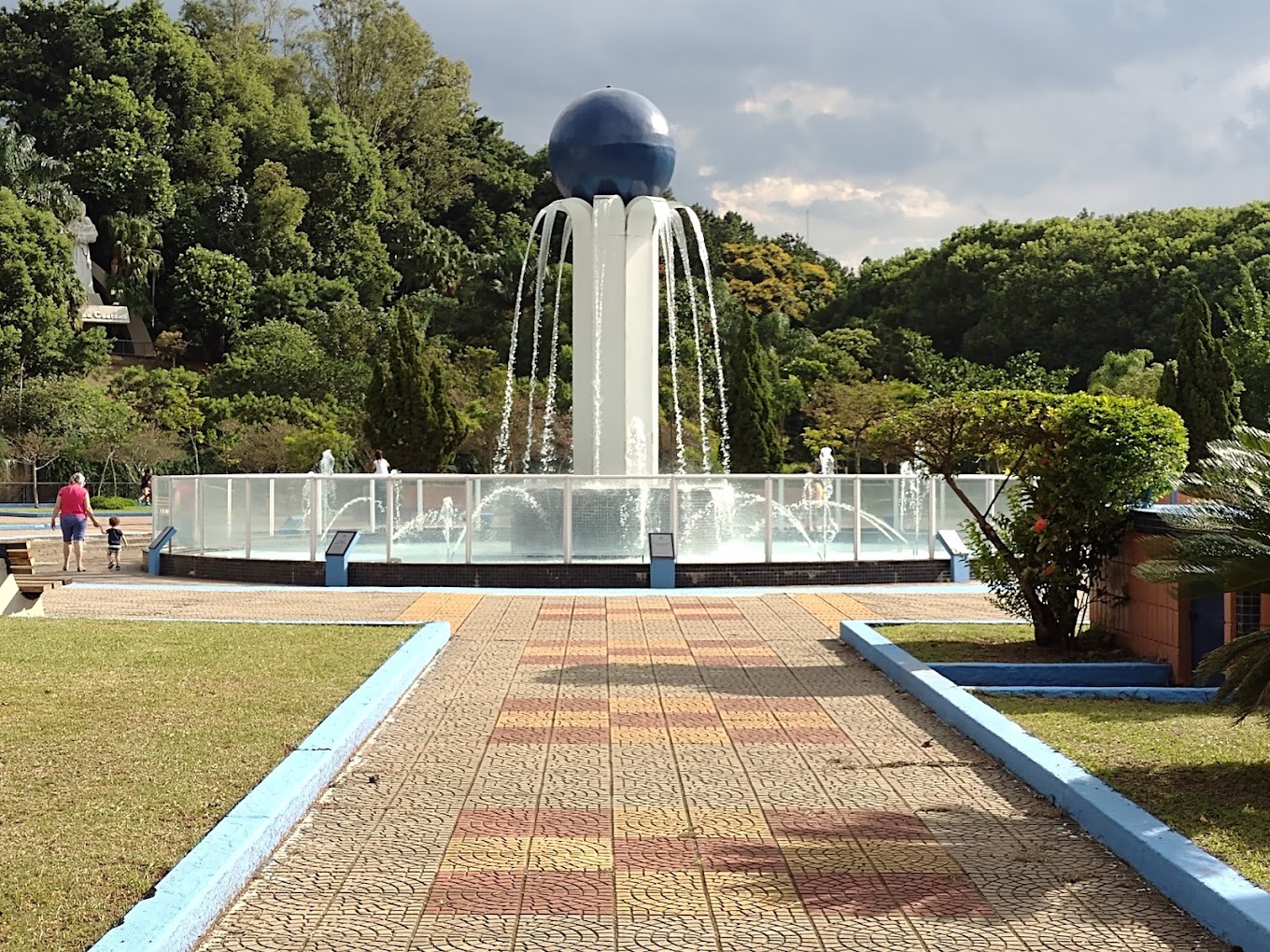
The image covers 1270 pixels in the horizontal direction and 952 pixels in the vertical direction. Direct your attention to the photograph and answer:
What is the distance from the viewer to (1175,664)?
1084 cm

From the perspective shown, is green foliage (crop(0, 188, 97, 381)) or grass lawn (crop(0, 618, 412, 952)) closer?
grass lawn (crop(0, 618, 412, 952))

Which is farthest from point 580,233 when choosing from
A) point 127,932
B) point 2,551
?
point 127,932

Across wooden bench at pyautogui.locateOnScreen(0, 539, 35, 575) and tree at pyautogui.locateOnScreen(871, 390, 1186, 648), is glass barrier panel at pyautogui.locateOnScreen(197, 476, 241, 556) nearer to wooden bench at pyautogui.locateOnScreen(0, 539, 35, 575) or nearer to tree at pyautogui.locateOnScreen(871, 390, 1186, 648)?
wooden bench at pyautogui.locateOnScreen(0, 539, 35, 575)

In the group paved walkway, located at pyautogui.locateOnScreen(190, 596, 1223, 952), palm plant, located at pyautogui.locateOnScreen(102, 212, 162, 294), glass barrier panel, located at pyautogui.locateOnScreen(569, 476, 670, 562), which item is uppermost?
palm plant, located at pyautogui.locateOnScreen(102, 212, 162, 294)

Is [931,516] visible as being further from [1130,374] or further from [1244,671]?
[1130,374]

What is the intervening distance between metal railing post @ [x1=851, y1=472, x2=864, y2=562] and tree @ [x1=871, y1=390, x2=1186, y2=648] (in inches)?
305

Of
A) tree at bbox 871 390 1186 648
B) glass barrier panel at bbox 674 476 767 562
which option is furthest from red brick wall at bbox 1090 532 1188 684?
glass barrier panel at bbox 674 476 767 562

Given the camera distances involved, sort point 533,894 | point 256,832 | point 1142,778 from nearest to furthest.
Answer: point 533,894 < point 256,832 < point 1142,778

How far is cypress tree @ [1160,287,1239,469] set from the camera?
4266cm

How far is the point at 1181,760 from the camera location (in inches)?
297

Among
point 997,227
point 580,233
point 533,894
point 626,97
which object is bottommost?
point 533,894

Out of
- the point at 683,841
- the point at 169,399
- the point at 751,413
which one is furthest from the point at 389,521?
the point at 169,399

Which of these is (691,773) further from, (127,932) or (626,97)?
(626,97)

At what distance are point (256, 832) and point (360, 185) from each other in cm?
5914
